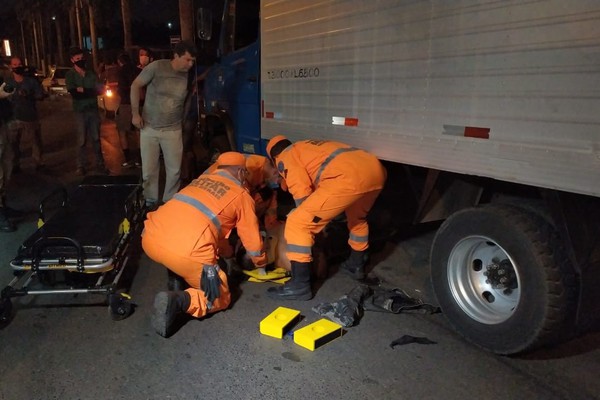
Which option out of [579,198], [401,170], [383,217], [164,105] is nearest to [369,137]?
[401,170]

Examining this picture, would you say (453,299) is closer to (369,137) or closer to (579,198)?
(579,198)

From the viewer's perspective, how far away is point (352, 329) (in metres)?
3.53

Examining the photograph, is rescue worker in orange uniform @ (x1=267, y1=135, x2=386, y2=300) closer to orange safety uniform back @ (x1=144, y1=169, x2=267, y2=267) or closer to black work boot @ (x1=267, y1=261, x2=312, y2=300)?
black work boot @ (x1=267, y1=261, x2=312, y2=300)

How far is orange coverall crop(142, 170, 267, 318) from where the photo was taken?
136 inches

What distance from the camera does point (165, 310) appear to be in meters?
3.22

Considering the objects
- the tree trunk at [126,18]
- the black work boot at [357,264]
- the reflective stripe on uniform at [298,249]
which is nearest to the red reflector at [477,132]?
the reflective stripe on uniform at [298,249]

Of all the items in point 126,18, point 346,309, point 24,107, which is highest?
point 126,18

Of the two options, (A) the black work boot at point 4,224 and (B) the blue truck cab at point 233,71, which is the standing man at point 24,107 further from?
(B) the blue truck cab at point 233,71

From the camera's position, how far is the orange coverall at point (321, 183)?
12.3ft

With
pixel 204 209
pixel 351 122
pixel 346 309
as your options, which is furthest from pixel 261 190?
pixel 346 309

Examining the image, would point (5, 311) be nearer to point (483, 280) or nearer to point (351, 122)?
point (351, 122)

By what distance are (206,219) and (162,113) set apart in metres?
2.56

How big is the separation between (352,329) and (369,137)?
1520mm

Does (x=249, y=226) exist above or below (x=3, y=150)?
below
